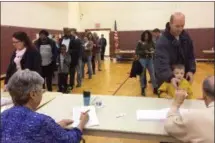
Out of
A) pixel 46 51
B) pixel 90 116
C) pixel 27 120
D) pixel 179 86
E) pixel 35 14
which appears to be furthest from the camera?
pixel 35 14

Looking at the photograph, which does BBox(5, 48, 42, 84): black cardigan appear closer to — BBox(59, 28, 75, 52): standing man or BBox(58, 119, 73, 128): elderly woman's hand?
BBox(58, 119, 73, 128): elderly woman's hand

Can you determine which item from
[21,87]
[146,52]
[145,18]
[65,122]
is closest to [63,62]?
[146,52]

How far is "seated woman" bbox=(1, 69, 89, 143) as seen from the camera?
4.36 ft

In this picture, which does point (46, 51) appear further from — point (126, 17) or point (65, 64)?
point (126, 17)

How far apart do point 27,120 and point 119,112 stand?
0.89 metres

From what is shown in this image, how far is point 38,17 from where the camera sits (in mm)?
10461

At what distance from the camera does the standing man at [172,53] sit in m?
2.52

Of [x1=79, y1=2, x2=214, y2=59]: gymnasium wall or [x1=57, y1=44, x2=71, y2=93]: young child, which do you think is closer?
[x1=57, y1=44, x2=71, y2=93]: young child

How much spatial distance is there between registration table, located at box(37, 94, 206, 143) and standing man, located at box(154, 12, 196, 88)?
0.34 m

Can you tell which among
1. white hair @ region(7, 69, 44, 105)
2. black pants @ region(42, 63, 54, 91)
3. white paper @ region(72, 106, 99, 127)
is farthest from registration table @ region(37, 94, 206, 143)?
black pants @ region(42, 63, 54, 91)

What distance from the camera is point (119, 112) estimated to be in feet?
6.81

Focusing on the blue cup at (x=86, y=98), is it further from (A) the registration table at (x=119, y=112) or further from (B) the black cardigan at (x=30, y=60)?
(B) the black cardigan at (x=30, y=60)

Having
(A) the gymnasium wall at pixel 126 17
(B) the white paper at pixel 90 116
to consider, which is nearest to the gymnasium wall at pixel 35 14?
(A) the gymnasium wall at pixel 126 17

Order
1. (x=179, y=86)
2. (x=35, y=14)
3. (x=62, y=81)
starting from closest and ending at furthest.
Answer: (x=179, y=86) < (x=62, y=81) < (x=35, y=14)
